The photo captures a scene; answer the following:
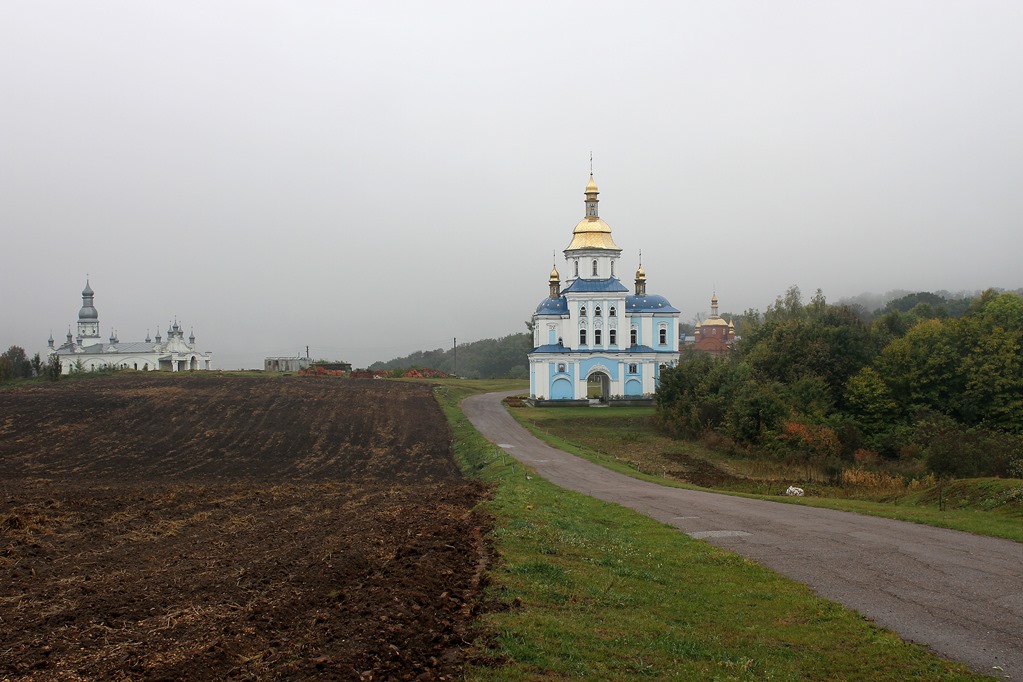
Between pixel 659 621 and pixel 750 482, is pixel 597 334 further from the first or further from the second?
pixel 659 621

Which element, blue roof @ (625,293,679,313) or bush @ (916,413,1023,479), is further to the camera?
blue roof @ (625,293,679,313)

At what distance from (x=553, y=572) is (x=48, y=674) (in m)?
7.06

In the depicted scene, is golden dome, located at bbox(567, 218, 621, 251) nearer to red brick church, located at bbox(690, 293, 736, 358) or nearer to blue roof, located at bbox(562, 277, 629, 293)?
blue roof, located at bbox(562, 277, 629, 293)

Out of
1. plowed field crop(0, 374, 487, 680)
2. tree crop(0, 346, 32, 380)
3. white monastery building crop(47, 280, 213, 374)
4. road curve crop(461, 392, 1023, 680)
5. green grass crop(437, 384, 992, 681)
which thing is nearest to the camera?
plowed field crop(0, 374, 487, 680)

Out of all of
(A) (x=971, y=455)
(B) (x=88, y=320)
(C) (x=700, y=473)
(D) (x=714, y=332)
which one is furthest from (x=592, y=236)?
(B) (x=88, y=320)

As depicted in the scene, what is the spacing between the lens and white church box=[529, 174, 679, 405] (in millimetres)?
67938

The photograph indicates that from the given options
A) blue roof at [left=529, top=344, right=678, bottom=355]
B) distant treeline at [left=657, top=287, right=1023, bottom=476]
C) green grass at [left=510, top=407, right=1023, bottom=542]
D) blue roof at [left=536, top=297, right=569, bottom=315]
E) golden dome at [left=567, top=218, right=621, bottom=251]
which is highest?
golden dome at [left=567, top=218, right=621, bottom=251]

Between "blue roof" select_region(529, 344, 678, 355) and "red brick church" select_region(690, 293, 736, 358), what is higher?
"red brick church" select_region(690, 293, 736, 358)

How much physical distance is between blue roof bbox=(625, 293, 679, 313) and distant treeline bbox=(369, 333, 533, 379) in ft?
149

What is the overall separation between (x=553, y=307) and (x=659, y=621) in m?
59.1

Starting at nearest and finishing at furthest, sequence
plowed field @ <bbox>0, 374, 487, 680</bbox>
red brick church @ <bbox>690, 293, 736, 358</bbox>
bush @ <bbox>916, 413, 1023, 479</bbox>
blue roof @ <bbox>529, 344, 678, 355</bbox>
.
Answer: plowed field @ <bbox>0, 374, 487, 680</bbox> → bush @ <bbox>916, 413, 1023, 479</bbox> → blue roof @ <bbox>529, 344, 678, 355</bbox> → red brick church @ <bbox>690, 293, 736, 358</bbox>

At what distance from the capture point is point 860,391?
47.6 meters

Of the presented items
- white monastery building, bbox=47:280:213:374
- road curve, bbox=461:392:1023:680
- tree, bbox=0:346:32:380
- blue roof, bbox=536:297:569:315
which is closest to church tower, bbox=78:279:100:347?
white monastery building, bbox=47:280:213:374

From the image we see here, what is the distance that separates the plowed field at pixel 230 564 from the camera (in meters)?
8.70
